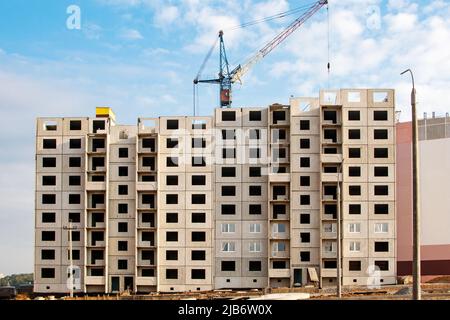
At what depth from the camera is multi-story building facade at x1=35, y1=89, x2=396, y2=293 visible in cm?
8600

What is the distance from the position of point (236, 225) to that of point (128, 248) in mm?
15009

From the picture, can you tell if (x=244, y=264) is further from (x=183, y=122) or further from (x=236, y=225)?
(x=183, y=122)

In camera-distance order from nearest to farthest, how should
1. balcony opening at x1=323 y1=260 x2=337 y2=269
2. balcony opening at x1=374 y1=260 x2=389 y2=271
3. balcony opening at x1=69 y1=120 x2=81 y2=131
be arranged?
balcony opening at x1=323 y1=260 x2=337 y2=269, balcony opening at x1=374 y1=260 x2=389 y2=271, balcony opening at x1=69 y1=120 x2=81 y2=131

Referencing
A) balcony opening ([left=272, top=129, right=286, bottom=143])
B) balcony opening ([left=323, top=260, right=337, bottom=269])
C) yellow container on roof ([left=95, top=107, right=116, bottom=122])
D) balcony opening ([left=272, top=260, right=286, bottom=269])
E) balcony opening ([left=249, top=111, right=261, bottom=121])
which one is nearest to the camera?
balcony opening ([left=323, top=260, right=337, bottom=269])

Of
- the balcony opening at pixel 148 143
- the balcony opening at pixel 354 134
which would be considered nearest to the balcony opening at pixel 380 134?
the balcony opening at pixel 354 134

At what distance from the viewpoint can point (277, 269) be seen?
85000mm

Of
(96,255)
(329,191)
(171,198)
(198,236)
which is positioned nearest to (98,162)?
(171,198)

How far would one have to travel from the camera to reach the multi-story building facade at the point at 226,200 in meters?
86.0

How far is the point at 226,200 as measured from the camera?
289ft

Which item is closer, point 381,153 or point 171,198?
point 381,153

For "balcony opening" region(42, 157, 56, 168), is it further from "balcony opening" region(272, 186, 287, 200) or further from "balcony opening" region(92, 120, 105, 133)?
"balcony opening" region(272, 186, 287, 200)

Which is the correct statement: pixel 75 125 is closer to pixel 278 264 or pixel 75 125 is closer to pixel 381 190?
pixel 278 264

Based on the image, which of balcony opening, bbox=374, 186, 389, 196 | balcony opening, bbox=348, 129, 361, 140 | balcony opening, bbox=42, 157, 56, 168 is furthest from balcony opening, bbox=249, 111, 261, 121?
balcony opening, bbox=42, 157, 56, 168
